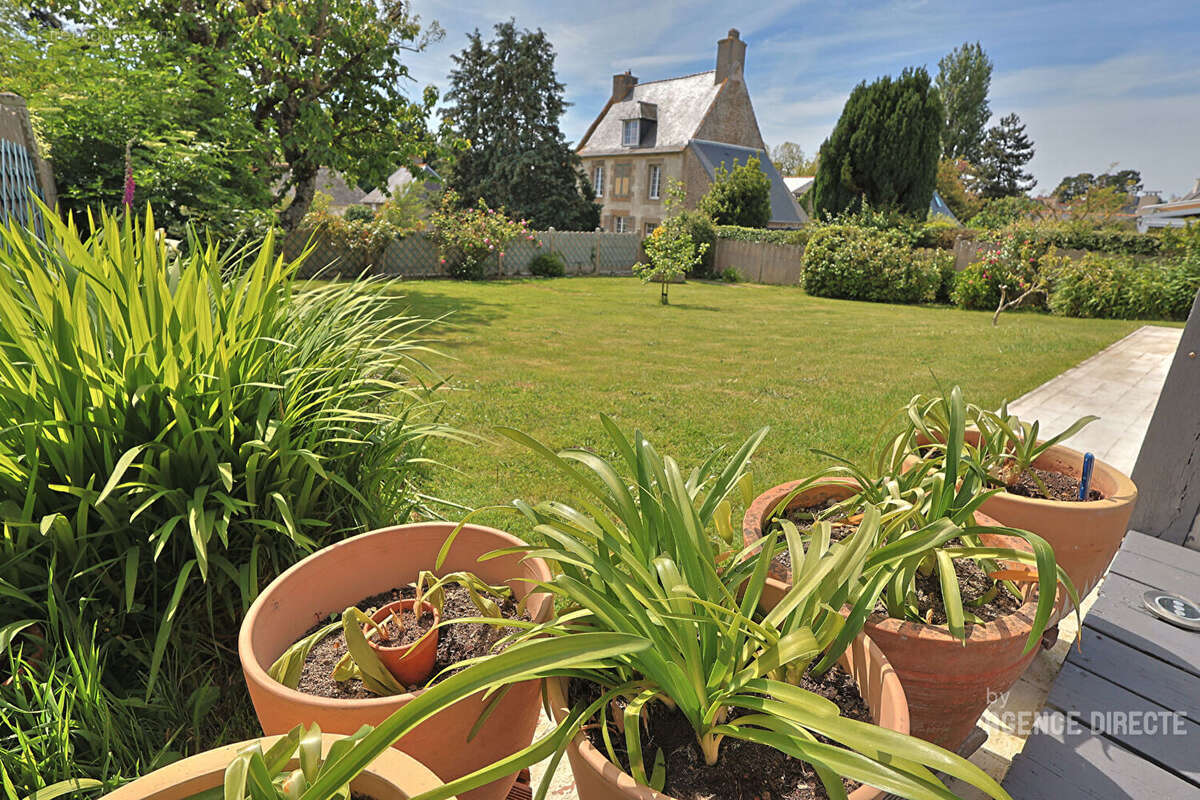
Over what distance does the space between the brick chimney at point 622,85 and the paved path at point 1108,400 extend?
2501 centimetres

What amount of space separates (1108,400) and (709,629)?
6.27 metres

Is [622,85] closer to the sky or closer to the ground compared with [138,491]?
closer to the sky

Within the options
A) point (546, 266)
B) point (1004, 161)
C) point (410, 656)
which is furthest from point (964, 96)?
point (410, 656)

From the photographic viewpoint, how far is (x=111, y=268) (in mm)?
1514

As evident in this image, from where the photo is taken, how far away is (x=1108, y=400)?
17.9ft

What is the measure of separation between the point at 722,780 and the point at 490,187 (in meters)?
25.8

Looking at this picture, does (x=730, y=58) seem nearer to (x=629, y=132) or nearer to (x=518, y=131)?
(x=629, y=132)

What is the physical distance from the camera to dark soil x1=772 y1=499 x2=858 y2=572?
4.65 ft

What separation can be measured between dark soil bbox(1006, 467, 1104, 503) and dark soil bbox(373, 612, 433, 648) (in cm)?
165

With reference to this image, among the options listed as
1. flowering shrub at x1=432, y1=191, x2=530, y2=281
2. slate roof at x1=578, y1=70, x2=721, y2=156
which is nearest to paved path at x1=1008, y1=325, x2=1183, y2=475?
flowering shrub at x1=432, y1=191, x2=530, y2=281

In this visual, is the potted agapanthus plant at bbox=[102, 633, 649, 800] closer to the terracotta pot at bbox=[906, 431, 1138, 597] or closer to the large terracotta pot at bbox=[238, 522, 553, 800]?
the large terracotta pot at bbox=[238, 522, 553, 800]

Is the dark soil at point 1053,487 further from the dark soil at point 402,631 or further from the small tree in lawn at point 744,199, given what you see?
the small tree in lawn at point 744,199

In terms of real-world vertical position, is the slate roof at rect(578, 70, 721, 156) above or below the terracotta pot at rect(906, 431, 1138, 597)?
above

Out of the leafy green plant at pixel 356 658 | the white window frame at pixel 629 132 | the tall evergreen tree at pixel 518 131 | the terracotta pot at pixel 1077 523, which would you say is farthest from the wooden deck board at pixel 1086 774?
the white window frame at pixel 629 132
